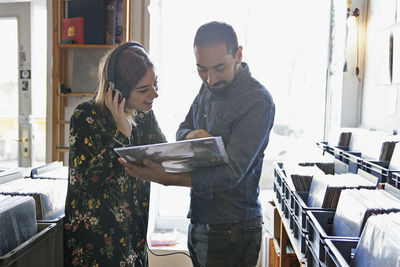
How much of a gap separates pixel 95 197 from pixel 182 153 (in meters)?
0.30

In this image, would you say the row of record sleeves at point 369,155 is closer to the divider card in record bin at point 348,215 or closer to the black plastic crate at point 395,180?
the black plastic crate at point 395,180

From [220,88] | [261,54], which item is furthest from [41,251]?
[261,54]

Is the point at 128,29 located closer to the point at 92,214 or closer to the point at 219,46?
the point at 219,46

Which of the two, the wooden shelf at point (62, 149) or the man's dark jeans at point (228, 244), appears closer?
the man's dark jeans at point (228, 244)

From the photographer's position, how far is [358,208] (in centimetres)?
94

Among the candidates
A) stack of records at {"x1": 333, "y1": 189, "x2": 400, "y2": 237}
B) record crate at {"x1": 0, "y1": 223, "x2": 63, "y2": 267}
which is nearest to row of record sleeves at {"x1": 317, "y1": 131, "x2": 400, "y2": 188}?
stack of records at {"x1": 333, "y1": 189, "x2": 400, "y2": 237}

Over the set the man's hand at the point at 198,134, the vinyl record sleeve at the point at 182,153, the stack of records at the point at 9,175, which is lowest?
the stack of records at the point at 9,175

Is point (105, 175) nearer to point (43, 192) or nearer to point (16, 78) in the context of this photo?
point (43, 192)

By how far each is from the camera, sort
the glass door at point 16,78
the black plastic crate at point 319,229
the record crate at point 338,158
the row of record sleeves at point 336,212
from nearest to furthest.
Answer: the row of record sleeves at point 336,212 → the black plastic crate at point 319,229 → the record crate at point 338,158 → the glass door at point 16,78

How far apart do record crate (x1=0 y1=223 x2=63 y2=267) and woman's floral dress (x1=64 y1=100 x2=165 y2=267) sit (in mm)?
30

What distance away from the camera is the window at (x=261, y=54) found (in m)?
3.08

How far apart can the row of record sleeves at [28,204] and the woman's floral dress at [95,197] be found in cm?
9

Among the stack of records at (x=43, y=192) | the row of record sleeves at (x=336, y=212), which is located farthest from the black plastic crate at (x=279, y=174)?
the stack of records at (x=43, y=192)

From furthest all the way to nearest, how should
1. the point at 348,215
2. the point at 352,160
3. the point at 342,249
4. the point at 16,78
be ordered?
1. the point at 16,78
2. the point at 352,160
3. the point at 348,215
4. the point at 342,249
